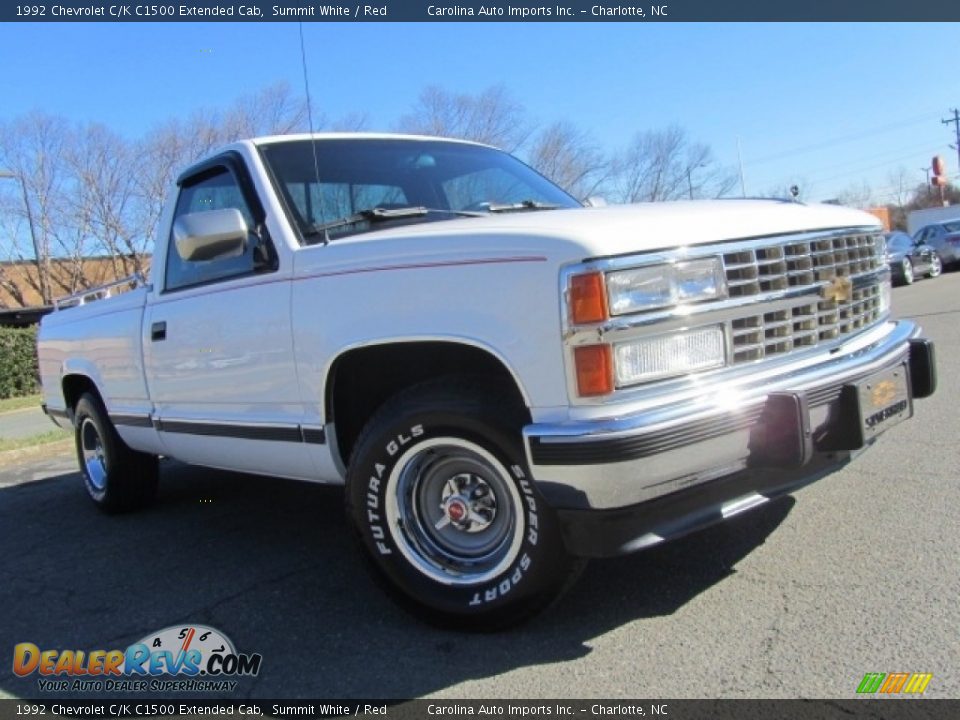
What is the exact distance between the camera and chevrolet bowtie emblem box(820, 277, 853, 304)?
3.23 meters

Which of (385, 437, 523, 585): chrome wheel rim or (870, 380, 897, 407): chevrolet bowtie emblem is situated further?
(870, 380, 897, 407): chevrolet bowtie emblem

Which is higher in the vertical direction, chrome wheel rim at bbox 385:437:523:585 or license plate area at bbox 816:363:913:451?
license plate area at bbox 816:363:913:451

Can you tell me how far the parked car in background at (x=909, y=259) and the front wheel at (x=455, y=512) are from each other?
1822 centimetres

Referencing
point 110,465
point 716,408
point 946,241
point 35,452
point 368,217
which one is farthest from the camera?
point 946,241

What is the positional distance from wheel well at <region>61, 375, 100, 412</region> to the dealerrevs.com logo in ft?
8.57

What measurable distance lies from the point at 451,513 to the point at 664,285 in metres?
1.19

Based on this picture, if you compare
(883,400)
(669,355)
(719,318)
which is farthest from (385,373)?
(883,400)

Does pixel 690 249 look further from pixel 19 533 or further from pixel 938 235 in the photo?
pixel 938 235

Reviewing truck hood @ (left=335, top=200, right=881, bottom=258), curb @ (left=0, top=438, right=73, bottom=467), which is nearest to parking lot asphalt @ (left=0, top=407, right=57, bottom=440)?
curb @ (left=0, top=438, right=73, bottom=467)

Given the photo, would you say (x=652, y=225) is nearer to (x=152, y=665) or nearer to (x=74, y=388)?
(x=152, y=665)

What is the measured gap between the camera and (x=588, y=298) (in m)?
2.58

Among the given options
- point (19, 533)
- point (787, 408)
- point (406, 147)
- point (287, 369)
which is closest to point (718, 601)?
point (787, 408)

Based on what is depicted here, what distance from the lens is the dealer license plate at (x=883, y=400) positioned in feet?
9.94

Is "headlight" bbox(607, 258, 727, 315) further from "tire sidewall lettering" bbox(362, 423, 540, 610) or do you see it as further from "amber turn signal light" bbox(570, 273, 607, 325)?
"tire sidewall lettering" bbox(362, 423, 540, 610)
